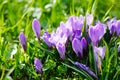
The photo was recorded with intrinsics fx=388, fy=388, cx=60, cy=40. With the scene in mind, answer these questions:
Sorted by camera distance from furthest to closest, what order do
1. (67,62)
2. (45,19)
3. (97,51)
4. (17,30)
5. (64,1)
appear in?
1. (64,1)
2. (45,19)
3. (17,30)
4. (67,62)
5. (97,51)

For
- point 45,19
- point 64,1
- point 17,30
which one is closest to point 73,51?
point 17,30

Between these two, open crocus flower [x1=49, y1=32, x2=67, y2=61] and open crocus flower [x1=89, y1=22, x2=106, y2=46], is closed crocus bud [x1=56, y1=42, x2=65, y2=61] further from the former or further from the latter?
open crocus flower [x1=89, y1=22, x2=106, y2=46]

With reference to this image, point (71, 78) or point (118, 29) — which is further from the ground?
point (118, 29)

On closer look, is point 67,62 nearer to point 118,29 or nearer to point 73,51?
point 73,51

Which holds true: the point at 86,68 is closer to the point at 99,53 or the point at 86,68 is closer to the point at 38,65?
the point at 99,53

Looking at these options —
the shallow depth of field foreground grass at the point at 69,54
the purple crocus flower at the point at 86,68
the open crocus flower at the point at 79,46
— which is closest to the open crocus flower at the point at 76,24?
the shallow depth of field foreground grass at the point at 69,54

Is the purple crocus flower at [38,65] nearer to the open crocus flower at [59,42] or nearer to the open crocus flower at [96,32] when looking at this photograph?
the open crocus flower at [59,42]

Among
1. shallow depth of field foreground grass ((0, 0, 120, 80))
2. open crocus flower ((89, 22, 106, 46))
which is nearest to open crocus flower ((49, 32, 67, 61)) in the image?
shallow depth of field foreground grass ((0, 0, 120, 80))
